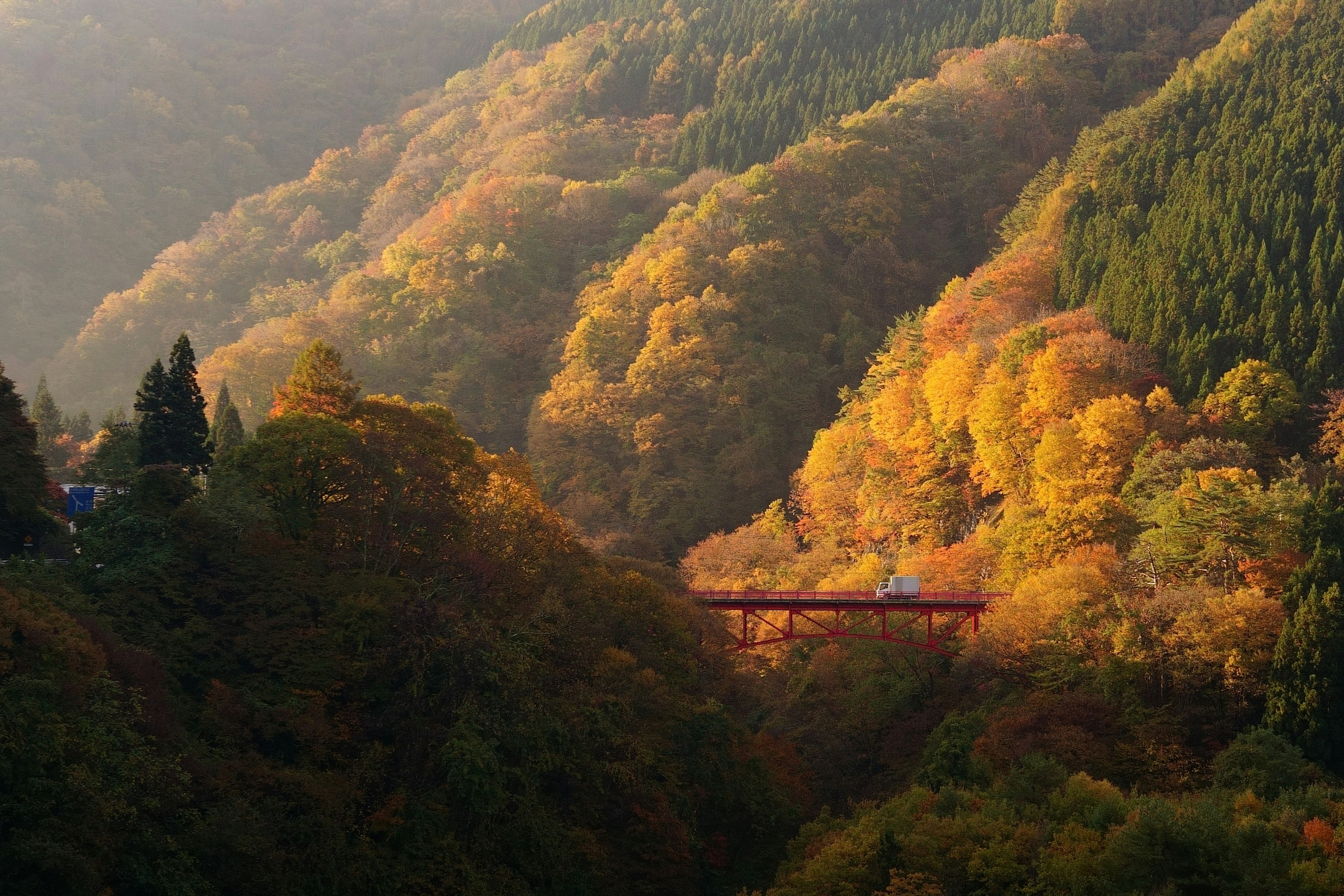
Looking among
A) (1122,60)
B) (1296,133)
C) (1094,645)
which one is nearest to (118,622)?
(1094,645)

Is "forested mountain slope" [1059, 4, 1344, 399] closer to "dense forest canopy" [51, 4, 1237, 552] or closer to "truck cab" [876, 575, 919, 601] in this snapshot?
"dense forest canopy" [51, 4, 1237, 552]

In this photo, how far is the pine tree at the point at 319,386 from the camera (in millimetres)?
64562

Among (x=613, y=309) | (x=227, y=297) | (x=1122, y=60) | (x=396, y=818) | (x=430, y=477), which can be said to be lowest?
(x=396, y=818)

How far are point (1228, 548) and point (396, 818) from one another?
38.4 meters

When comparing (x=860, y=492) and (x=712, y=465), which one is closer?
(x=860, y=492)

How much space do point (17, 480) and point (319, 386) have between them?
14121 millimetres

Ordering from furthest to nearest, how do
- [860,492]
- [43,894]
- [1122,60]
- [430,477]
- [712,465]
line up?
[1122,60], [712,465], [860,492], [430,477], [43,894]

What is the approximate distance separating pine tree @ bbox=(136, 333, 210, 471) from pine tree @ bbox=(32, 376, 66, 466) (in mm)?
27939

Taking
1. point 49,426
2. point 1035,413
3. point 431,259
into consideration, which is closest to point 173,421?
point 49,426

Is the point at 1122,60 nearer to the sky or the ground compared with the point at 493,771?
nearer to the sky

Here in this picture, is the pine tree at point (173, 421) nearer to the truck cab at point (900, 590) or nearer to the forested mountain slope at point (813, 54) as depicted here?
the truck cab at point (900, 590)

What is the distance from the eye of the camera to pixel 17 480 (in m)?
53.9

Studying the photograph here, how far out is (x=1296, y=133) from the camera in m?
101

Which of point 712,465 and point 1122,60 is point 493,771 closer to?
point 712,465
